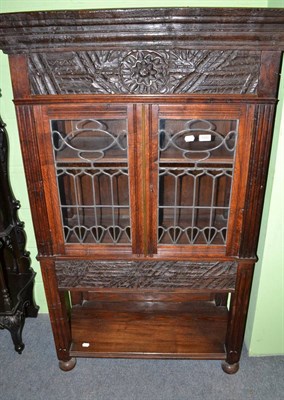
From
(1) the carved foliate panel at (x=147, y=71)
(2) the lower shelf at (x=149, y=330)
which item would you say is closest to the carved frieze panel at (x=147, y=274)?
(2) the lower shelf at (x=149, y=330)

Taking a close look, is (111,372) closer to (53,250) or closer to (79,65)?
(53,250)

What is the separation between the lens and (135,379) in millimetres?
1790

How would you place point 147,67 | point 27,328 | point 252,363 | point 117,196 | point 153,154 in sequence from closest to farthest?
point 147,67 < point 153,154 < point 117,196 < point 252,363 < point 27,328

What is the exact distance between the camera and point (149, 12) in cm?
107

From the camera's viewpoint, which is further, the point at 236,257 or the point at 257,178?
the point at 236,257

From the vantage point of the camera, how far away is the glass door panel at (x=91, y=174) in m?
1.36

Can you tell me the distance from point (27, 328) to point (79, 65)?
1.72 meters

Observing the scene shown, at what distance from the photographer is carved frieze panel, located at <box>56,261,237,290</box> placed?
5.08 ft

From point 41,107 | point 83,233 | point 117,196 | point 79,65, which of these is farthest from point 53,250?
point 79,65

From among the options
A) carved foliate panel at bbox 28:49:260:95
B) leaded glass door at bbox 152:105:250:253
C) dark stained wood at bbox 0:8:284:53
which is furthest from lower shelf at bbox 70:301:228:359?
dark stained wood at bbox 0:8:284:53

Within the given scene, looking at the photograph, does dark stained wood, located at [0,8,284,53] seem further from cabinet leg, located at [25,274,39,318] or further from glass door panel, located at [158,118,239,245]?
cabinet leg, located at [25,274,39,318]

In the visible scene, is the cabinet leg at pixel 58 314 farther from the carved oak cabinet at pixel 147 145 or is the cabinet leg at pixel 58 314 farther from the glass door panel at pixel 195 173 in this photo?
the glass door panel at pixel 195 173

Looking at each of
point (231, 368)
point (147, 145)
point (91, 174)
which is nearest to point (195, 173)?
point (147, 145)

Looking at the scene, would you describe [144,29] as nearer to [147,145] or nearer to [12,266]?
[147,145]
